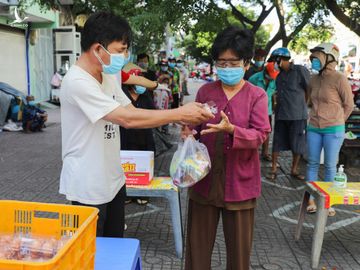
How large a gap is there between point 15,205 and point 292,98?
5.10 meters

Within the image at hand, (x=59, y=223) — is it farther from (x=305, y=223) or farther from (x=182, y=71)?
(x=182, y=71)

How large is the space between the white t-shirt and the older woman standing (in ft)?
1.92

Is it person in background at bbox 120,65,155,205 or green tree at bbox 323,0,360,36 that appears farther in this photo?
green tree at bbox 323,0,360,36

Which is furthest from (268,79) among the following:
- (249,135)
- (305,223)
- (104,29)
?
(104,29)

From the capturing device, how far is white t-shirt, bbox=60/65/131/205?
2.10m

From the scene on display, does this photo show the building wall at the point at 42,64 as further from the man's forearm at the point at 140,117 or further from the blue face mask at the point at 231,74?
the man's forearm at the point at 140,117

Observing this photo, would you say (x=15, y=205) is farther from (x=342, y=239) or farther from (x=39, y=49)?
(x=39, y=49)

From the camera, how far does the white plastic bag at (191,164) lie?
252cm

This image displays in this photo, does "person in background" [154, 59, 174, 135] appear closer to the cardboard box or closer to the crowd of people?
the cardboard box

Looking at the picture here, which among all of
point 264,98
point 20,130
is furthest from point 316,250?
point 20,130

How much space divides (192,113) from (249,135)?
16.6 inches

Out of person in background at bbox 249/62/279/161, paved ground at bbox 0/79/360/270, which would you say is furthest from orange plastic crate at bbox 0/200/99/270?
person in background at bbox 249/62/279/161

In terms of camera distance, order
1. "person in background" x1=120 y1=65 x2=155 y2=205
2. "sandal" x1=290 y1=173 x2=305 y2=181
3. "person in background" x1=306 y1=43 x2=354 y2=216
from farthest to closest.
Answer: "sandal" x1=290 y1=173 x2=305 y2=181 < "person in background" x1=120 y1=65 x2=155 y2=205 < "person in background" x1=306 y1=43 x2=354 y2=216

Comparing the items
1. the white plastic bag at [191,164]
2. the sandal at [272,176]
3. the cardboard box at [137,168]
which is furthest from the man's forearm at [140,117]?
→ the sandal at [272,176]
